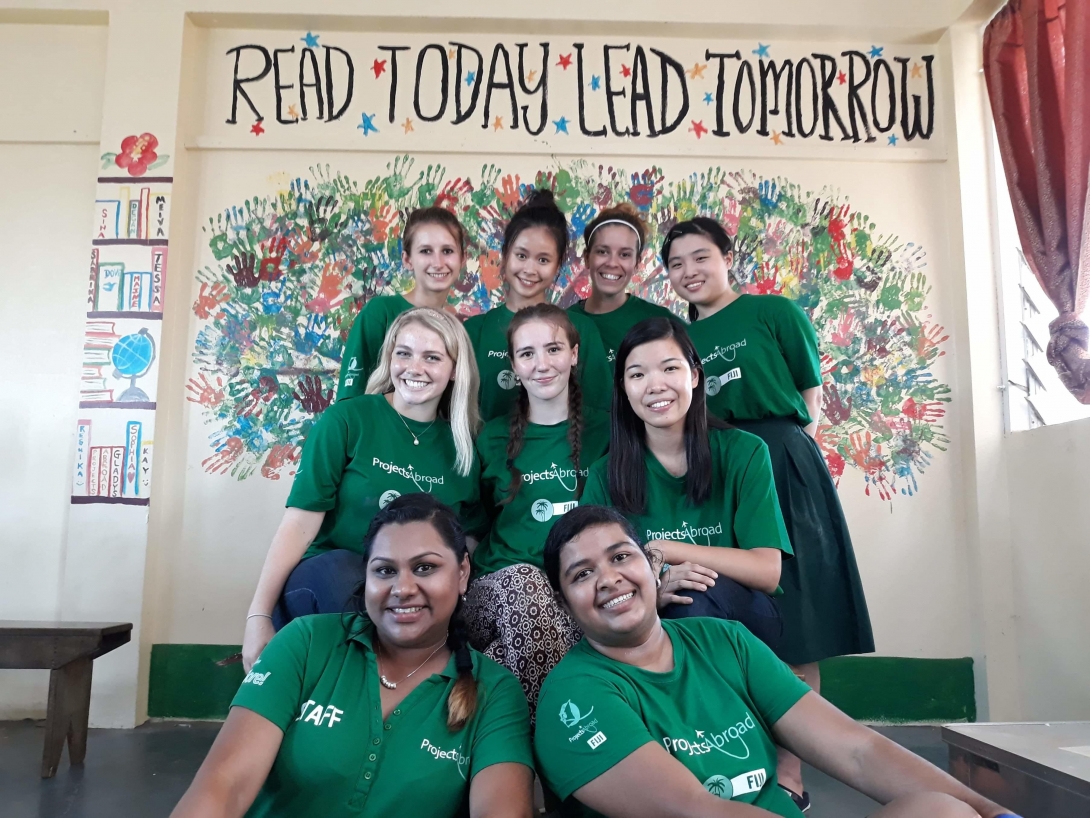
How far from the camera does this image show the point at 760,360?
237 cm

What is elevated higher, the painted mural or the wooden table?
the painted mural

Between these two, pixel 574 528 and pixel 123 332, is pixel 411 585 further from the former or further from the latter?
pixel 123 332

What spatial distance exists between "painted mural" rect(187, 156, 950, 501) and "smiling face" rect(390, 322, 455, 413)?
4.13ft

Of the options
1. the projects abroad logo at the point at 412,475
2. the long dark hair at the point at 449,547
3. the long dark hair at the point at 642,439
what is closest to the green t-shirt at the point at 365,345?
the projects abroad logo at the point at 412,475

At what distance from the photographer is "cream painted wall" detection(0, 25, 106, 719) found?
3314 millimetres

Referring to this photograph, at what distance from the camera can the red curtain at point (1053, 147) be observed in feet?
8.73

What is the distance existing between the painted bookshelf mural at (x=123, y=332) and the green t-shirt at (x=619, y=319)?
5.94ft

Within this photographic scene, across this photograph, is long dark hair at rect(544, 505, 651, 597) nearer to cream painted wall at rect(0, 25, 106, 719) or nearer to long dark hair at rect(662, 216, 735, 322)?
long dark hair at rect(662, 216, 735, 322)

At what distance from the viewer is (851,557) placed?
225cm

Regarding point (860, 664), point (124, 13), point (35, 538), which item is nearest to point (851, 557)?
point (860, 664)

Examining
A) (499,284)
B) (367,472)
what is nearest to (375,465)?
(367,472)

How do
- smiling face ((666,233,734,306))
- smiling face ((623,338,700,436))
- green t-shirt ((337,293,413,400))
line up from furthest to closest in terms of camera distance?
green t-shirt ((337,293,413,400)), smiling face ((666,233,734,306)), smiling face ((623,338,700,436))

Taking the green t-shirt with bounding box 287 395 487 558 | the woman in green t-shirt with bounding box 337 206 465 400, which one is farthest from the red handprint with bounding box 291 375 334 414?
the green t-shirt with bounding box 287 395 487 558

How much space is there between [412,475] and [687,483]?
71 centimetres
